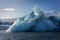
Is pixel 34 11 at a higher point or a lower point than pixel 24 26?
higher

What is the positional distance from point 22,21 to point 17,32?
754mm

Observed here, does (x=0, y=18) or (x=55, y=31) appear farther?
(x=55, y=31)

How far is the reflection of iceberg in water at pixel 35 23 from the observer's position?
1171cm

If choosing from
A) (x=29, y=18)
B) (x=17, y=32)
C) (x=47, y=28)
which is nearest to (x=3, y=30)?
(x=17, y=32)

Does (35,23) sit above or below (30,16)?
below

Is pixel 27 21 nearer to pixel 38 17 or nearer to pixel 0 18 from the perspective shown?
pixel 38 17

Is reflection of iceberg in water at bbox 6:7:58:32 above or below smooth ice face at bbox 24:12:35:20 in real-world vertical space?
below

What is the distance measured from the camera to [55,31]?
39.6 ft

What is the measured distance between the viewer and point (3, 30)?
12023mm

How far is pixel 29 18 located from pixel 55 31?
1.85m

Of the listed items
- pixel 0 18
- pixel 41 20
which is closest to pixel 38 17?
pixel 41 20

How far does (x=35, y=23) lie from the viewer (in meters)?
11.9

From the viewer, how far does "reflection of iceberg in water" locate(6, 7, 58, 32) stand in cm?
1171

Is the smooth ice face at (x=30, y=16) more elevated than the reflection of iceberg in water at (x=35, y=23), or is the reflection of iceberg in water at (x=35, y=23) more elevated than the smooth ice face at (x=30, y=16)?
the smooth ice face at (x=30, y=16)
